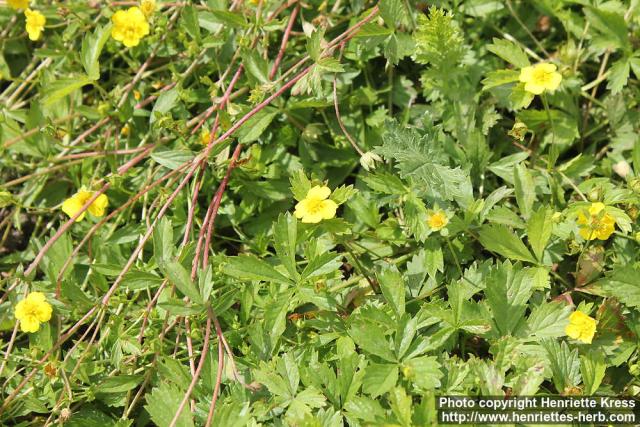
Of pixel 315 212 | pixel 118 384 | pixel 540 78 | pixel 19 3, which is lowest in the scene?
pixel 118 384

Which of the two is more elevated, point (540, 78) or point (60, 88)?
point (60, 88)

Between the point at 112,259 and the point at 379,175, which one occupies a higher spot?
the point at 379,175

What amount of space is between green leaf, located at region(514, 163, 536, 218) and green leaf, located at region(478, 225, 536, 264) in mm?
136

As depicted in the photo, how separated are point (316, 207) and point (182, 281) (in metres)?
0.49

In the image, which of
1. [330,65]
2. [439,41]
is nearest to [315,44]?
[330,65]

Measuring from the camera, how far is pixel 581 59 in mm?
2631

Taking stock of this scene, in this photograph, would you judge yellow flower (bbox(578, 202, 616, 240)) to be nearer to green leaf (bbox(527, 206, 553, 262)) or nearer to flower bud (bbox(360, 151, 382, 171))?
green leaf (bbox(527, 206, 553, 262))

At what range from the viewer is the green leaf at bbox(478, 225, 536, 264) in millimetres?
2145

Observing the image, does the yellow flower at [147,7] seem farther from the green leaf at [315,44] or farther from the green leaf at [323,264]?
the green leaf at [323,264]

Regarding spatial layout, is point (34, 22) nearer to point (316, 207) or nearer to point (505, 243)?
point (316, 207)

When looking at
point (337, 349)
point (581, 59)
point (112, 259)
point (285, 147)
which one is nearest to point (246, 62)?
point (285, 147)

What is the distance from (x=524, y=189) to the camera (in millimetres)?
2254

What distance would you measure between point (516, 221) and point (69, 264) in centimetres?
167

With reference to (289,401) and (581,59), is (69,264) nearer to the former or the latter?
(289,401)
